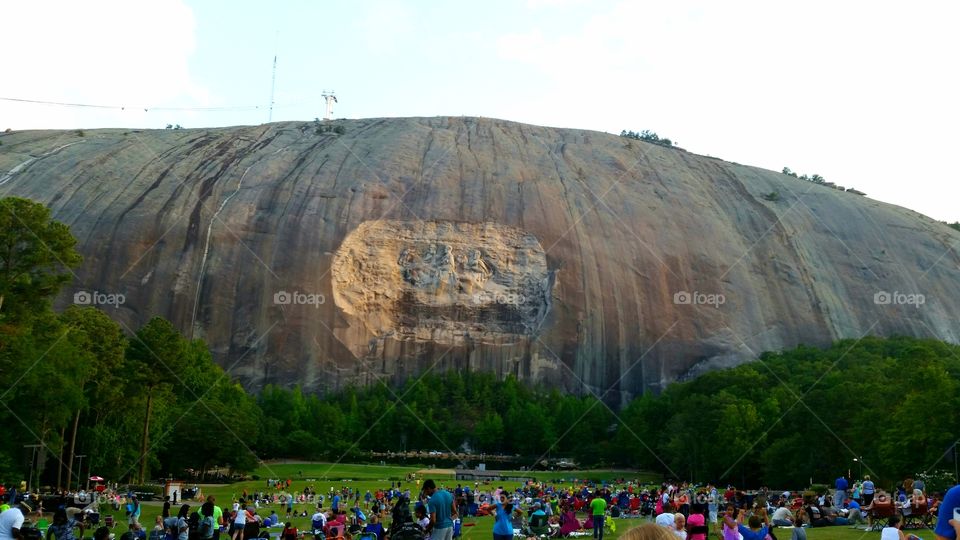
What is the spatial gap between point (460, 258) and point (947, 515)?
80323 mm

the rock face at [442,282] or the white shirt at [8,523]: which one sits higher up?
the rock face at [442,282]

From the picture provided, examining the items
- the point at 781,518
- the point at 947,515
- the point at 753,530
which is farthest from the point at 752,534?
the point at 947,515

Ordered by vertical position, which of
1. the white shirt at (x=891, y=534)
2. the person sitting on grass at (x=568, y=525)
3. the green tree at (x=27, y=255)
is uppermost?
the green tree at (x=27, y=255)

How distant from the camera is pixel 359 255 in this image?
83625 millimetres

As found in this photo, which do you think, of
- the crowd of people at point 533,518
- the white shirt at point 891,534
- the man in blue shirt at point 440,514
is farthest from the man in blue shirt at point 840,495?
the white shirt at point 891,534

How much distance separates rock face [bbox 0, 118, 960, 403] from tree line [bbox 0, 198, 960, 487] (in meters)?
4.64

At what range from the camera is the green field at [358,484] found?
67.8 ft

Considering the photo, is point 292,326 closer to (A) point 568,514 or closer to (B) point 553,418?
(B) point 553,418

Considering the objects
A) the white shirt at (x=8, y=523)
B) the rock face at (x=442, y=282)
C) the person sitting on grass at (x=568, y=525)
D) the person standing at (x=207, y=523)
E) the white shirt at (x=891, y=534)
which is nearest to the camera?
the white shirt at (x=891, y=534)

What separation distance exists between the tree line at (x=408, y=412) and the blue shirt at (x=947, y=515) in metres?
31.8

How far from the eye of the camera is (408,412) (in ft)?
239

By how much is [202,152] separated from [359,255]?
20.2 meters

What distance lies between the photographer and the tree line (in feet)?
113

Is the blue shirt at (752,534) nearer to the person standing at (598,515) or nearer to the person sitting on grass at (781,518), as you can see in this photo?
the person sitting on grass at (781,518)
